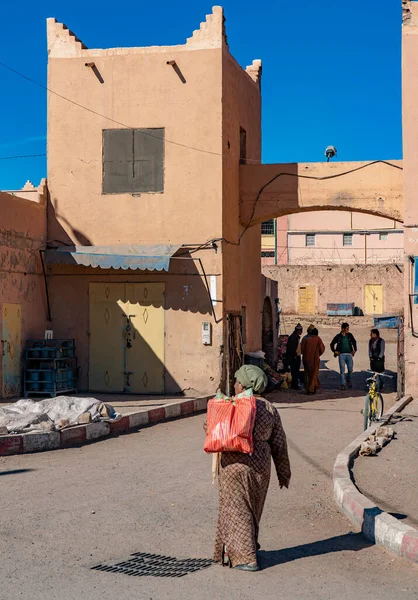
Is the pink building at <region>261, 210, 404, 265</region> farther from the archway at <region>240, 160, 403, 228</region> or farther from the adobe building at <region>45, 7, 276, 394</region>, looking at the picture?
the adobe building at <region>45, 7, 276, 394</region>

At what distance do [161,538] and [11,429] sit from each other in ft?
18.0

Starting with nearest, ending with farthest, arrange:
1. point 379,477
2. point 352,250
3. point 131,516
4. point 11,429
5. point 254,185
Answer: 1. point 131,516
2. point 379,477
3. point 11,429
4. point 254,185
5. point 352,250

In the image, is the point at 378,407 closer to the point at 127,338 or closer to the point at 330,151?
the point at 127,338

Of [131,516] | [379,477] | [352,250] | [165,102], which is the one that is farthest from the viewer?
[352,250]

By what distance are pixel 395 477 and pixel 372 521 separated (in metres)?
2.31

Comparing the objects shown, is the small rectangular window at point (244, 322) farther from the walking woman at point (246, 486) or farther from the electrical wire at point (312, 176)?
the walking woman at point (246, 486)

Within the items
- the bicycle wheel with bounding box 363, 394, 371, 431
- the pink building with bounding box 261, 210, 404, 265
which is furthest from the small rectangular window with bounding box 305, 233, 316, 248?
the bicycle wheel with bounding box 363, 394, 371, 431

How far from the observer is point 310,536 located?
268 inches

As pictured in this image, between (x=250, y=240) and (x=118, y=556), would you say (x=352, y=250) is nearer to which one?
(x=250, y=240)

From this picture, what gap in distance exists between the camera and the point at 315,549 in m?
6.41

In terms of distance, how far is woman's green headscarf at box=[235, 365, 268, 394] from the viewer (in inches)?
235

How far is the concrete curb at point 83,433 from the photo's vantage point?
11164 millimetres

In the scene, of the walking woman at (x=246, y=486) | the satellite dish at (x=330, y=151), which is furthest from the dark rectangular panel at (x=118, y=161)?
the satellite dish at (x=330, y=151)

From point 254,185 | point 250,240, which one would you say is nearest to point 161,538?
point 254,185
